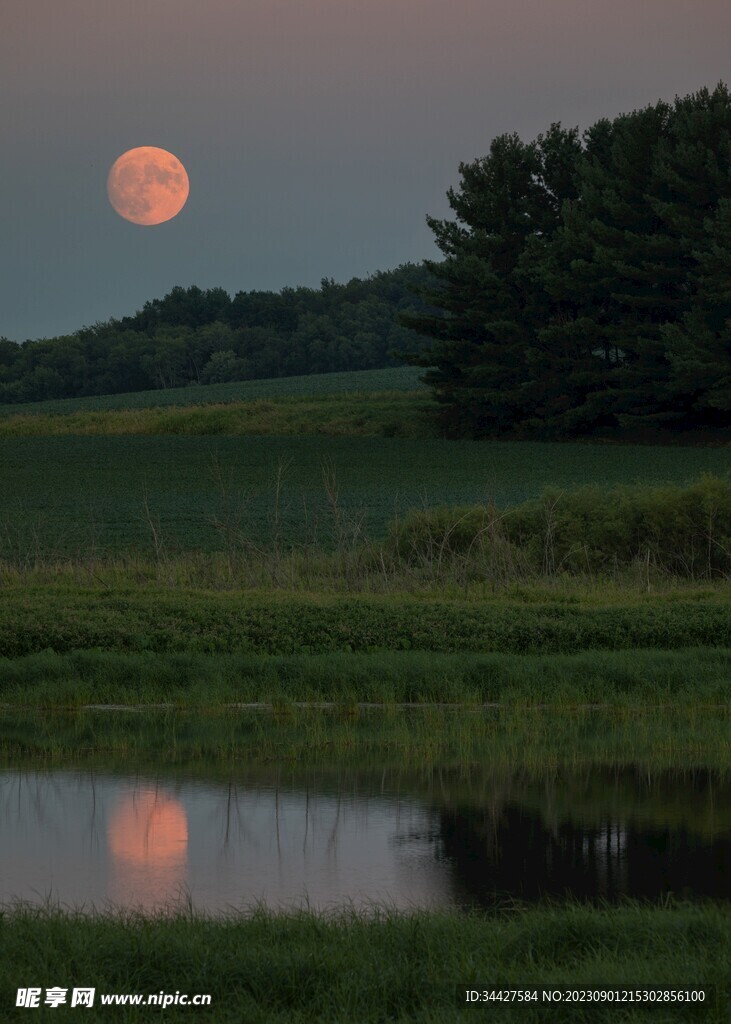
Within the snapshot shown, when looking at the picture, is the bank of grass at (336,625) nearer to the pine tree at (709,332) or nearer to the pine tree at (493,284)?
the pine tree at (709,332)

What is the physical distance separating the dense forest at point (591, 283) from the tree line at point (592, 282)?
77 millimetres

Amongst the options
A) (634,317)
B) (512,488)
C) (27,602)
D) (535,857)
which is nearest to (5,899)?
(535,857)

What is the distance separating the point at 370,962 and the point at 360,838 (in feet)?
10.6

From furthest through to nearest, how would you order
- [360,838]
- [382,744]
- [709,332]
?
[709,332] < [382,744] < [360,838]

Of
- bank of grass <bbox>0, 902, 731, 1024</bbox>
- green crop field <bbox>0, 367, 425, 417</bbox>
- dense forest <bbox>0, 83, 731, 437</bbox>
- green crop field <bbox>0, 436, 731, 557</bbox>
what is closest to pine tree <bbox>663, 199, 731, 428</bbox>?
dense forest <bbox>0, 83, 731, 437</bbox>

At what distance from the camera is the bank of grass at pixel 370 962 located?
611cm

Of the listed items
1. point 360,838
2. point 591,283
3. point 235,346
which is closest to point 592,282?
point 591,283

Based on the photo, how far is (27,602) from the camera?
19688 mm

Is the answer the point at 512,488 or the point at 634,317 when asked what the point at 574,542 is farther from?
the point at 634,317

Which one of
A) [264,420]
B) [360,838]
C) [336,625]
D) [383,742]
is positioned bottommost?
[383,742]

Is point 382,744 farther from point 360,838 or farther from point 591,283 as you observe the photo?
point 591,283

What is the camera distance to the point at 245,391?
107250 mm

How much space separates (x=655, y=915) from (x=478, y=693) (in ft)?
27.2

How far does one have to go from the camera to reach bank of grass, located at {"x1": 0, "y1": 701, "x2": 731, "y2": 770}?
39.4 ft
